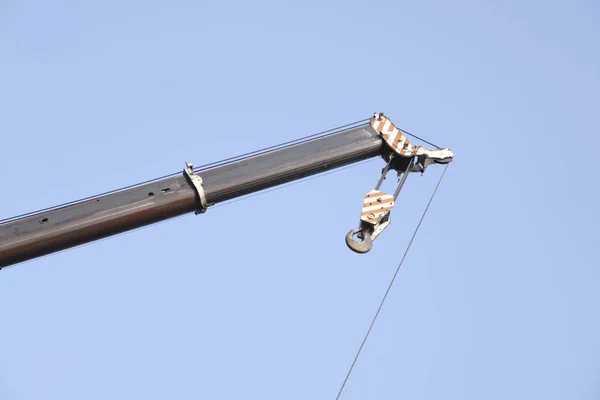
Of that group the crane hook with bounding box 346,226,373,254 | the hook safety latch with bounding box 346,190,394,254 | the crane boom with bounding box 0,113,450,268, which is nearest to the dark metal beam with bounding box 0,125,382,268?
the crane boom with bounding box 0,113,450,268

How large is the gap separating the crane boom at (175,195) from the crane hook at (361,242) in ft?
5.79

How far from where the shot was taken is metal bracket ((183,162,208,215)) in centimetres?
1970

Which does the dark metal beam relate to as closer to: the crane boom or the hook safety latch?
the crane boom

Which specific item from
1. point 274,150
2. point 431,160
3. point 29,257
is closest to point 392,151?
point 431,160

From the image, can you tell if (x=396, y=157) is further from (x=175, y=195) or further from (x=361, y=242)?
(x=175, y=195)

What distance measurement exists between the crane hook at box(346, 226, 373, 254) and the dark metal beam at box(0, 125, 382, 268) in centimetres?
177

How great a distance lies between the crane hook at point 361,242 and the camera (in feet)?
65.7

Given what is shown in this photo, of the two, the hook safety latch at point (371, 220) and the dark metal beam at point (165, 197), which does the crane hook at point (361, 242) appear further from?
the dark metal beam at point (165, 197)

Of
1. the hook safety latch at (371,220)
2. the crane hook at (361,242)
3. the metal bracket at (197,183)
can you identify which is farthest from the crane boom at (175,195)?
the crane hook at (361,242)

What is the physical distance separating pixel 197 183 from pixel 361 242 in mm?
3332

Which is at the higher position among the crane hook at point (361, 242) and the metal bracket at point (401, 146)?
the metal bracket at point (401, 146)

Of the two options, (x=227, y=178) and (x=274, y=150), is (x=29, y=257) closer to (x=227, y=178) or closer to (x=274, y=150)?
(x=227, y=178)

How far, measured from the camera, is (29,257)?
18.5 meters

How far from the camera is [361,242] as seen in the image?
66.1 ft
